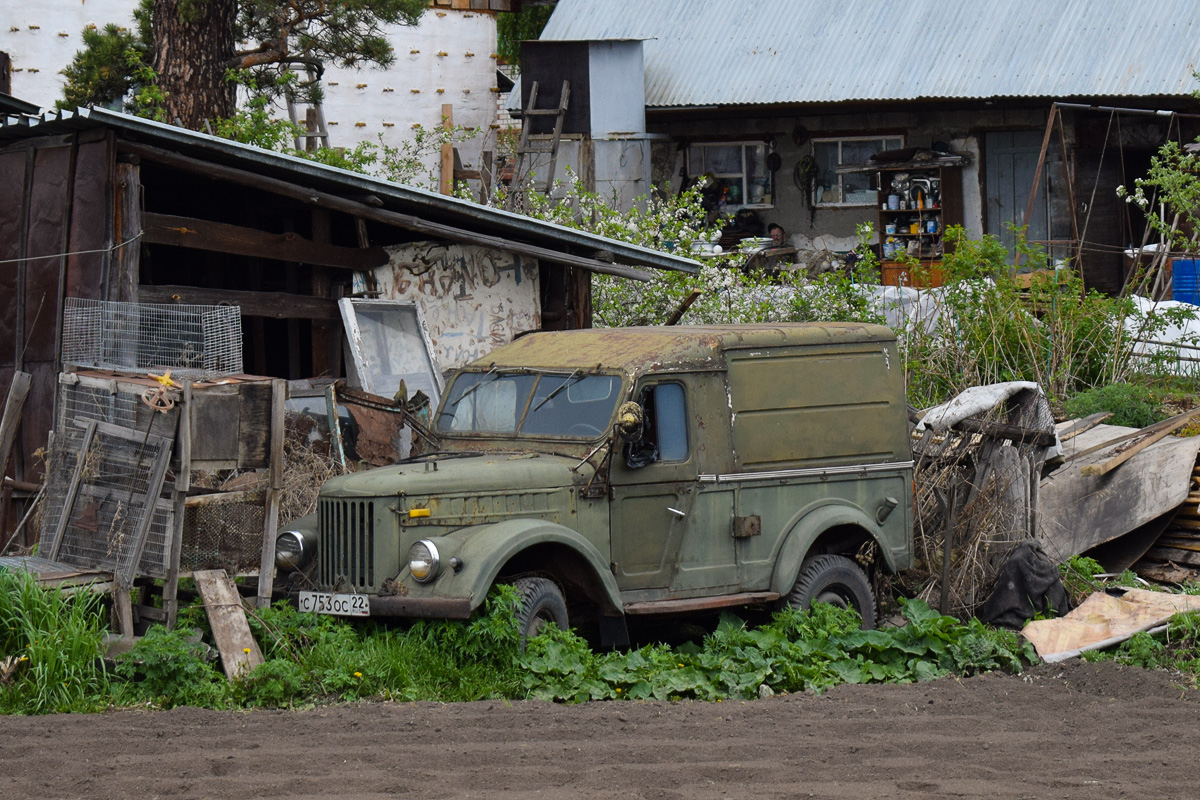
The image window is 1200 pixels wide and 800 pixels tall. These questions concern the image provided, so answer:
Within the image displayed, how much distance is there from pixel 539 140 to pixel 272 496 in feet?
43.6

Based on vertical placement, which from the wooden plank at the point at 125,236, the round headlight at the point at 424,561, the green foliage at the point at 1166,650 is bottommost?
the green foliage at the point at 1166,650

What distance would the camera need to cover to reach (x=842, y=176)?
21062 mm

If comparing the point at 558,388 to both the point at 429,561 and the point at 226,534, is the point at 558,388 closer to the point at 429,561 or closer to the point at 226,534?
the point at 429,561

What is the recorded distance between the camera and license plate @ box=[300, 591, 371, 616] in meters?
7.08

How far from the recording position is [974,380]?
43.2 ft

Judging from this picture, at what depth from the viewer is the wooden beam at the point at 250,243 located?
9648mm

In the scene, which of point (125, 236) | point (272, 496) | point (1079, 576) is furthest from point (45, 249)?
point (1079, 576)

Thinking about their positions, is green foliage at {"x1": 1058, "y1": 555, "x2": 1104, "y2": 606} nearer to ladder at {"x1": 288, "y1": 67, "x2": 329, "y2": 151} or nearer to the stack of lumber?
the stack of lumber

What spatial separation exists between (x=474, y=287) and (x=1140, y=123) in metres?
11.6

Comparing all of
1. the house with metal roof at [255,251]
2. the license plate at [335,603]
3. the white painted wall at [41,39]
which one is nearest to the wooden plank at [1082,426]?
the house with metal roof at [255,251]

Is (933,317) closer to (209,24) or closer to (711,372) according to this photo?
(711,372)

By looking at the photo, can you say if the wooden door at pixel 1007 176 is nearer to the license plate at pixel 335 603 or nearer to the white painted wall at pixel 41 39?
the white painted wall at pixel 41 39

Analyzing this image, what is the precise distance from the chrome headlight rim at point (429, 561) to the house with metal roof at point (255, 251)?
3.52 metres

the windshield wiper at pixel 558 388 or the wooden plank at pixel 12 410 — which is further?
the wooden plank at pixel 12 410
